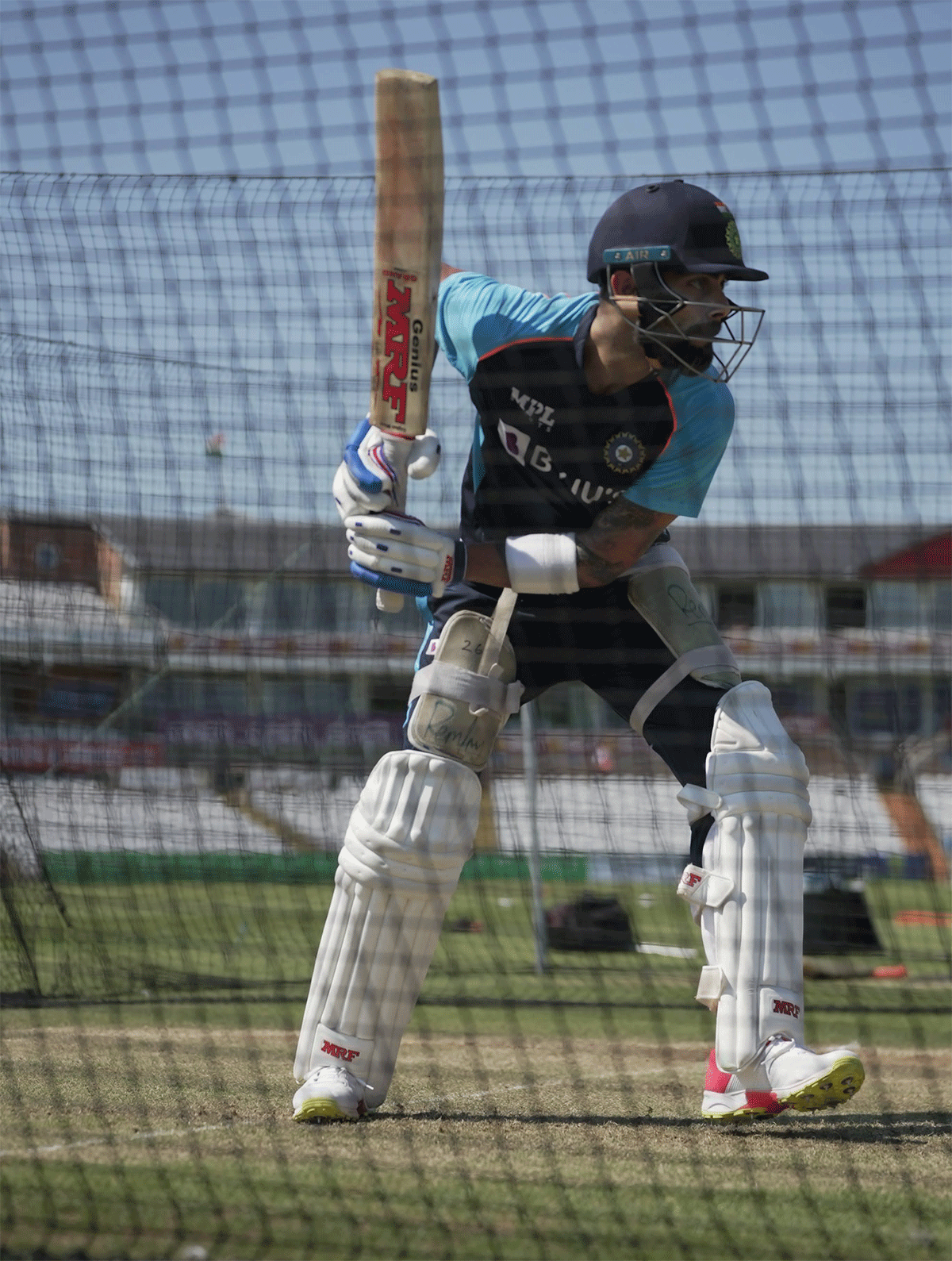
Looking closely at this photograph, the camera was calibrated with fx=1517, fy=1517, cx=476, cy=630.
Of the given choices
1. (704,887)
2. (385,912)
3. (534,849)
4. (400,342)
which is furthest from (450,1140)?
(534,849)

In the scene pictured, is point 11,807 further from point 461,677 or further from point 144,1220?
point 144,1220

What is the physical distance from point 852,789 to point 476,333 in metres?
6.94

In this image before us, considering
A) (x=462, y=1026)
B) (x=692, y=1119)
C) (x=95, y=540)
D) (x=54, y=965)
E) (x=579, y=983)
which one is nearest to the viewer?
(x=692, y=1119)

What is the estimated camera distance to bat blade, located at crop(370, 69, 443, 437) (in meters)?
3.24

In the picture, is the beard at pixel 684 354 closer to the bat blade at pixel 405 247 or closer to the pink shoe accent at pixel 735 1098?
the bat blade at pixel 405 247

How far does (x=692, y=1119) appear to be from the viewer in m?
3.59

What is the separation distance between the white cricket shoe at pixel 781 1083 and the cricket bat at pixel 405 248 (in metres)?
1.29

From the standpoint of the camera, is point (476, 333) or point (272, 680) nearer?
point (476, 333)

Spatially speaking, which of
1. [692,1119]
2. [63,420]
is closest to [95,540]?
[63,420]

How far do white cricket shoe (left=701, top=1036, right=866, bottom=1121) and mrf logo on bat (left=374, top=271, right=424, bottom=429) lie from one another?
160 cm

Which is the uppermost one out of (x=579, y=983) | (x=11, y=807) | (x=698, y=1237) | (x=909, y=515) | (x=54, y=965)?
(x=909, y=515)

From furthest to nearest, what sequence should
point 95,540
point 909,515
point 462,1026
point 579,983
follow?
1. point 95,540
2. point 579,983
3. point 909,515
4. point 462,1026

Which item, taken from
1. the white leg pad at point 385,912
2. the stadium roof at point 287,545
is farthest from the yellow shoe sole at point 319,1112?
the stadium roof at point 287,545

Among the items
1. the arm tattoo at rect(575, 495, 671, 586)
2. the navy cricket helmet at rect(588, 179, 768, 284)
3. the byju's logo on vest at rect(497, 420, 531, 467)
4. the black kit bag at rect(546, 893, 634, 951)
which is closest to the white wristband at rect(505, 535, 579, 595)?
the arm tattoo at rect(575, 495, 671, 586)
